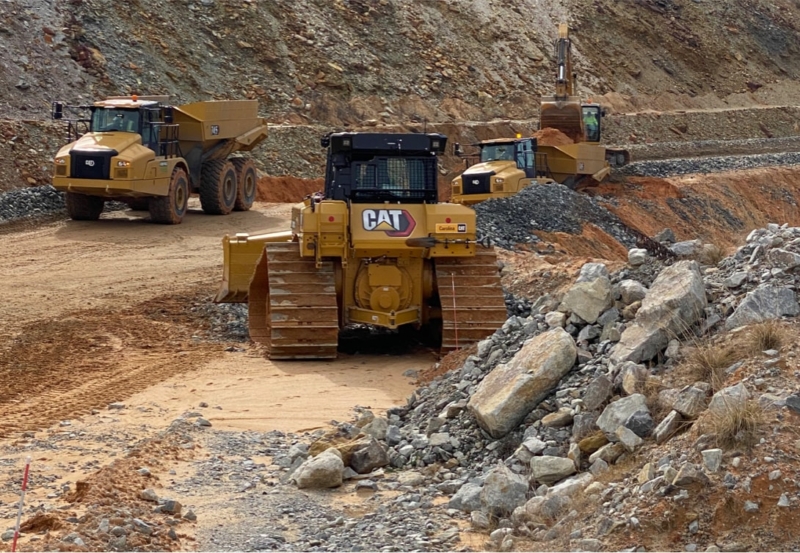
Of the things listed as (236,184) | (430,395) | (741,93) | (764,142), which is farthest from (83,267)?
(741,93)

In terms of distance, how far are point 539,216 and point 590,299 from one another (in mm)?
14471

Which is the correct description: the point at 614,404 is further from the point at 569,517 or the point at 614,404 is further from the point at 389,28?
the point at 389,28

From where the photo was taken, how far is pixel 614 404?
27.7 feet

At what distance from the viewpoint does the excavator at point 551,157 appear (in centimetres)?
2681

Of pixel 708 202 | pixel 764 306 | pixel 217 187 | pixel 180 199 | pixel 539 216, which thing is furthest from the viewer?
pixel 708 202

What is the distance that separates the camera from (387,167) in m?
14.8

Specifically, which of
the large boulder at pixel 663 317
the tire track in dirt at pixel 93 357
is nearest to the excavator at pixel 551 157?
the tire track in dirt at pixel 93 357

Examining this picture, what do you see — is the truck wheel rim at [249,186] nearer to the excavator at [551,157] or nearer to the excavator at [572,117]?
the excavator at [551,157]

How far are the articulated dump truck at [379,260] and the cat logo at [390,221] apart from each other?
11 mm

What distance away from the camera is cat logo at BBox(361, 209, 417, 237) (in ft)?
47.1

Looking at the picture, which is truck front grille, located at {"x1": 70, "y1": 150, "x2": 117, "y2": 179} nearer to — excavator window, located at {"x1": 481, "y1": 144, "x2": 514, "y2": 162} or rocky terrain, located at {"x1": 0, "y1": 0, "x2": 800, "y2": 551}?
rocky terrain, located at {"x1": 0, "y1": 0, "x2": 800, "y2": 551}

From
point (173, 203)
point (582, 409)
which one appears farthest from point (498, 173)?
point (582, 409)

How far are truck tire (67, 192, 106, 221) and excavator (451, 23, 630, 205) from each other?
742 centimetres

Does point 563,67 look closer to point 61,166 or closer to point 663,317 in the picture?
point 61,166
